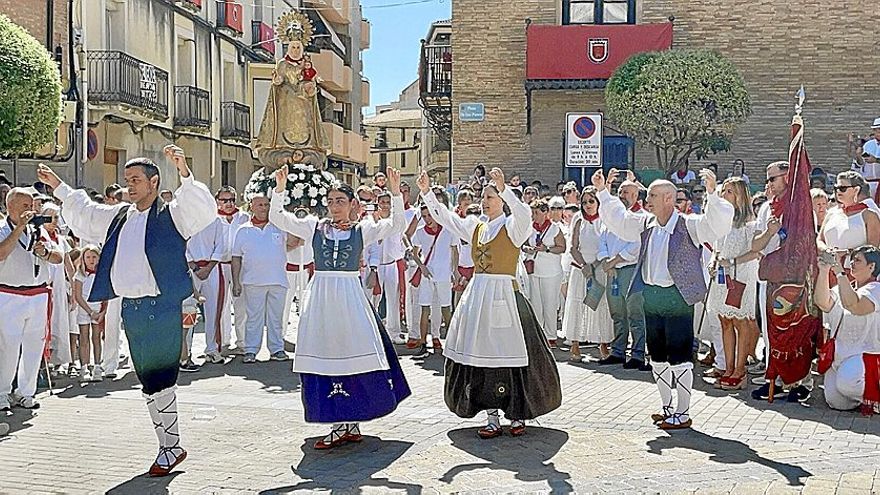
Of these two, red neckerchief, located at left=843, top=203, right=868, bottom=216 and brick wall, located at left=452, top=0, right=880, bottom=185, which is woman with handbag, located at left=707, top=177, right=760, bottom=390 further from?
brick wall, located at left=452, top=0, right=880, bottom=185

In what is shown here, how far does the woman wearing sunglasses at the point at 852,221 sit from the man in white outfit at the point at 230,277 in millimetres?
6418

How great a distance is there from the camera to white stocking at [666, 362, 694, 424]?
7.70 meters

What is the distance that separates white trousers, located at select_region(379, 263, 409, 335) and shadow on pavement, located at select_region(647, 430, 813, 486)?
5686 mm

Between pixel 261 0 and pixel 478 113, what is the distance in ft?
59.6

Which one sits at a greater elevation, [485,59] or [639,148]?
[485,59]

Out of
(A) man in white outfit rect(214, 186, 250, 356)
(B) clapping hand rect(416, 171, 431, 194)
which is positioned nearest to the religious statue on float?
(A) man in white outfit rect(214, 186, 250, 356)

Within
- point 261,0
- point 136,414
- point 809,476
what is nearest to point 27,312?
point 136,414

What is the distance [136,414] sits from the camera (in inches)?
338

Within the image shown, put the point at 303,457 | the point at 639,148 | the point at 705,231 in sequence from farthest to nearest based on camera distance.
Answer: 1. the point at 639,148
2. the point at 705,231
3. the point at 303,457

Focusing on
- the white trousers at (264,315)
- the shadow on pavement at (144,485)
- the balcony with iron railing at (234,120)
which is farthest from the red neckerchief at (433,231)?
the balcony with iron railing at (234,120)

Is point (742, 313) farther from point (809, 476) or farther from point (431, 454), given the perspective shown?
point (431, 454)

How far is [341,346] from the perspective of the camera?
7.06m

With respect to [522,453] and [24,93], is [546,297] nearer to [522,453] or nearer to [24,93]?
[522,453]

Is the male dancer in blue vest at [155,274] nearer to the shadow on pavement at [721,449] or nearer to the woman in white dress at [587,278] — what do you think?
the shadow on pavement at [721,449]
